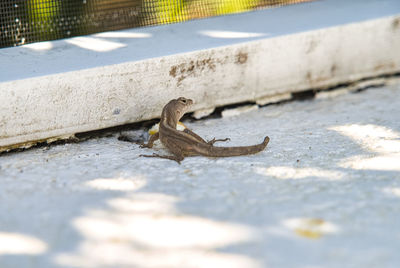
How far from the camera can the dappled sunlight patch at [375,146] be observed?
265cm

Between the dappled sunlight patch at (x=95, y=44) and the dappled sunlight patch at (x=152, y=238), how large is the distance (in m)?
1.61

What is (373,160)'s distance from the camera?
8.88 feet

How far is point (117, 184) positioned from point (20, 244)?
26.0 inches

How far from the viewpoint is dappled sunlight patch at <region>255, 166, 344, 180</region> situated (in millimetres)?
2551

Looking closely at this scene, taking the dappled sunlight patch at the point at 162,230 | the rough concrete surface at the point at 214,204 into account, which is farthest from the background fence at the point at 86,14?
the dappled sunlight patch at the point at 162,230

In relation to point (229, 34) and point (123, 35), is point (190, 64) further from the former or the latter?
point (123, 35)

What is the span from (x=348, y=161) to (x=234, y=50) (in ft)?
4.41

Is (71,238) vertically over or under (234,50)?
under

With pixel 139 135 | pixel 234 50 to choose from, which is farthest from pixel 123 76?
pixel 234 50

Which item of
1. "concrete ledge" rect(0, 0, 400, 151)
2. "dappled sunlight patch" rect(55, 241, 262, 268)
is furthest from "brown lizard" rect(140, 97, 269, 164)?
"dappled sunlight patch" rect(55, 241, 262, 268)

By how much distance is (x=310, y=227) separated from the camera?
2.03 m

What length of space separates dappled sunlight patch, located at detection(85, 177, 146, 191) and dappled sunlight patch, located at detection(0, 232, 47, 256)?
0.53 meters

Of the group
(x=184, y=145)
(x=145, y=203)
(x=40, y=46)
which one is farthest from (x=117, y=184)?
(x=40, y=46)

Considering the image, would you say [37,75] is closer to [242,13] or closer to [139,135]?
[139,135]
